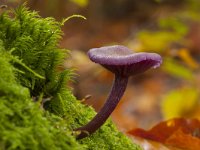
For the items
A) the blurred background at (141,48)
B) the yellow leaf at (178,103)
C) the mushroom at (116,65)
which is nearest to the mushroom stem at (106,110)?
the mushroom at (116,65)

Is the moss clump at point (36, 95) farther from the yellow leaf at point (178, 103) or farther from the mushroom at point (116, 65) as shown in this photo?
the yellow leaf at point (178, 103)

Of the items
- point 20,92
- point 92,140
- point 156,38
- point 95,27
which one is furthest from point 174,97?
point 95,27

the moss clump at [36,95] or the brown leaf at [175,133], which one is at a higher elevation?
the brown leaf at [175,133]

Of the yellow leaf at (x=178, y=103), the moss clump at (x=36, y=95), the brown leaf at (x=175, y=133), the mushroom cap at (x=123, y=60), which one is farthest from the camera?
the yellow leaf at (x=178, y=103)

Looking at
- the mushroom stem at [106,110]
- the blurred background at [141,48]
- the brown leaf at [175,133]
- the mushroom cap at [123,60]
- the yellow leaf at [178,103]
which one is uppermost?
the blurred background at [141,48]

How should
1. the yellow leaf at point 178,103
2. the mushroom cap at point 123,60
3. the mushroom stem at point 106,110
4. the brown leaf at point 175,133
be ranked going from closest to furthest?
the mushroom cap at point 123,60
the mushroom stem at point 106,110
the brown leaf at point 175,133
the yellow leaf at point 178,103

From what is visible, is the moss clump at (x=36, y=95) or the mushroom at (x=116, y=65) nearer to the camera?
the moss clump at (x=36, y=95)

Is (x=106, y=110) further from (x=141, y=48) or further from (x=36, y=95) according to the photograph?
(x=141, y=48)

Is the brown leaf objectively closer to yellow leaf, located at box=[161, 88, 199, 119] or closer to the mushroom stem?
the mushroom stem

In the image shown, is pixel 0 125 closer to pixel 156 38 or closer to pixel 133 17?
pixel 156 38
